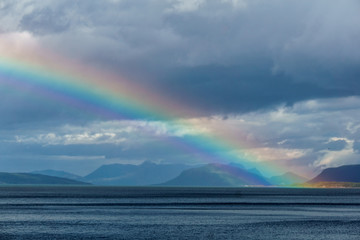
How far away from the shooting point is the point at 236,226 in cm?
10712

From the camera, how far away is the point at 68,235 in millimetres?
90688

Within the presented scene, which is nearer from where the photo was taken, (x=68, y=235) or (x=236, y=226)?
(x=68, y=235)

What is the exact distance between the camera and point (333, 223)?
116 metres

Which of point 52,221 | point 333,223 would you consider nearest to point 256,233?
point 333,223

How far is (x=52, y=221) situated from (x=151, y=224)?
2320 cm

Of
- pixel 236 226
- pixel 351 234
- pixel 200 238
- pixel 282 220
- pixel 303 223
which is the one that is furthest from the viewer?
pixel 282 220

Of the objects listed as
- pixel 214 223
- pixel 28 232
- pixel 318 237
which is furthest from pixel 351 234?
pixel 28 232

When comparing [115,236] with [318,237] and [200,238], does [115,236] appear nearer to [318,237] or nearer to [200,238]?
[200,238]

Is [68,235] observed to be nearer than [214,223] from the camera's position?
Yes

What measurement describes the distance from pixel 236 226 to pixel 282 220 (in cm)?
2087

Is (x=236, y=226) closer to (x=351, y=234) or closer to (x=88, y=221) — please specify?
(x=351, y=234)

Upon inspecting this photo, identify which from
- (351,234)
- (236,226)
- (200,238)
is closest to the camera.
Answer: (200,238)

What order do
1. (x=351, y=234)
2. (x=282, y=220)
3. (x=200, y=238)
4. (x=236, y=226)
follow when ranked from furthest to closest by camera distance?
1. (x=282, y=220)
2. (x=236, y=226)
3. (x=351, y=234)
4. (x=200, y=238)

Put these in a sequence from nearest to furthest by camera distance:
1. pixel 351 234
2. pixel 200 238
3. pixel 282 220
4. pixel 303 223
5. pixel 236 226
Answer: pixel 200 238, pixel 351 234, pixel 236 226, pixel 303 223, pixel 282 220
